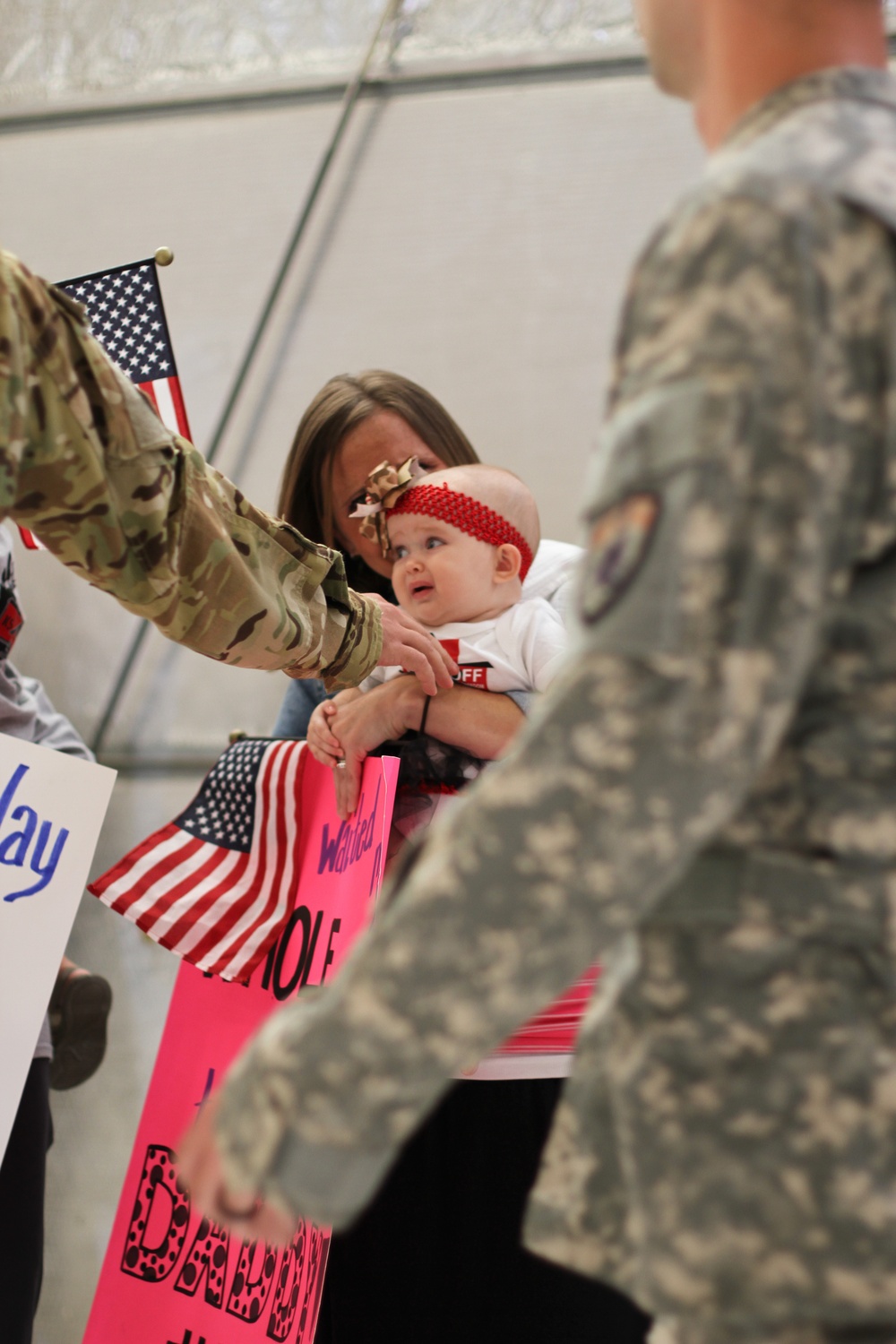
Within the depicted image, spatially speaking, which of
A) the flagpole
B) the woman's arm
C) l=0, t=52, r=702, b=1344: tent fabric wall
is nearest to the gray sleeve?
the woman's arm

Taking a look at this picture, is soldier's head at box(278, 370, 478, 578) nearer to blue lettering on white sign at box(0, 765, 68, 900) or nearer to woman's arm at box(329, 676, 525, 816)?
woman's arm at box(329, 676, 525, 816)

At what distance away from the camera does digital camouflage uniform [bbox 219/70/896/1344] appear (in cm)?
57

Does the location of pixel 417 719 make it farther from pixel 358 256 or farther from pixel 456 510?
pixel 358 256

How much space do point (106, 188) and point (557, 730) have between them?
3048 mm

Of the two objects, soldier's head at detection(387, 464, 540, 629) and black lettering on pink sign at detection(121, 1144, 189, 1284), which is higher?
soldier's head at detection(387, 464, 540, 629)

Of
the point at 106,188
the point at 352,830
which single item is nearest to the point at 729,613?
the point at 352,830

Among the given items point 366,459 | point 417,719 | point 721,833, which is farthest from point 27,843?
point 721,833

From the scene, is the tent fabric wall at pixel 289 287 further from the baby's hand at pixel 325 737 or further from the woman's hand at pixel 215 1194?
the woman's hand at pixel 215 1194

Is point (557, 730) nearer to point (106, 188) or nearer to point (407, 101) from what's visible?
point (407, 101)

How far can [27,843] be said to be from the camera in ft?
5.15

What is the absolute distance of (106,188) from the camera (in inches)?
127

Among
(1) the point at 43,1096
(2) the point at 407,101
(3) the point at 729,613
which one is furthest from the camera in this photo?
(2) the point at 407,101

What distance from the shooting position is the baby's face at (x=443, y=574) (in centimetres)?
184

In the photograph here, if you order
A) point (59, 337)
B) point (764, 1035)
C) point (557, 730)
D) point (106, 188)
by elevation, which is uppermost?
point (106, 188)
